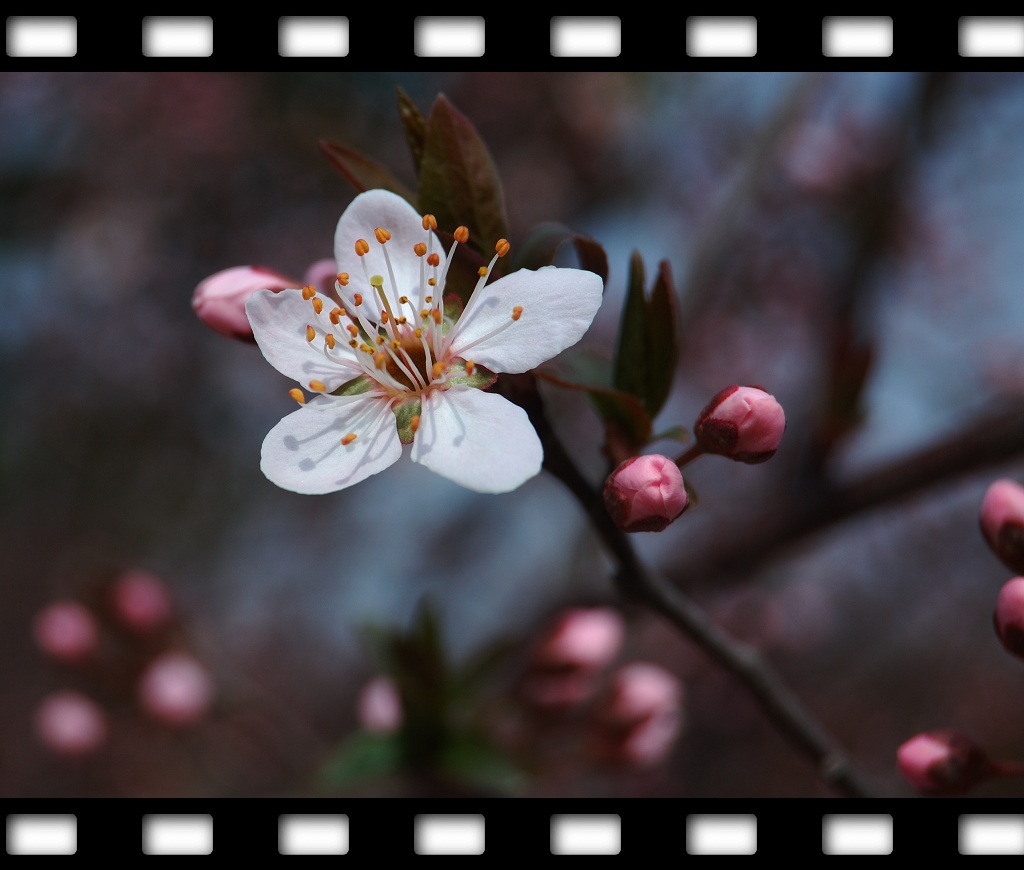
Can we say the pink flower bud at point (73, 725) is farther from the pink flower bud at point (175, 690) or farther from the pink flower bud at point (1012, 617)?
the pink flower bud at point (1012, 617)

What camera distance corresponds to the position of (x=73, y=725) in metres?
2.01

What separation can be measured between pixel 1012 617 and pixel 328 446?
0.83m

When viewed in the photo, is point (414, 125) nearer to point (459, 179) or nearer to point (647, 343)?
point (459, 179)

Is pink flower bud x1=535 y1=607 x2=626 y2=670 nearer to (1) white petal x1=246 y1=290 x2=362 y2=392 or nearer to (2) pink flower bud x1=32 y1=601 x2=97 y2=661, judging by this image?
(1) white petal x1=246 y1=290 x2=362 y2=392

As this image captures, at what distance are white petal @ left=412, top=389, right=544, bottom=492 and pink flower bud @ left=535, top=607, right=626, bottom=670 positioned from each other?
90cm

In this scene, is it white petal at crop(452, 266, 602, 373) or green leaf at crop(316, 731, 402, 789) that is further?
green leaf at crop(316, 731, 402, 789)

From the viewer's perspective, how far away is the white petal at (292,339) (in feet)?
3.04

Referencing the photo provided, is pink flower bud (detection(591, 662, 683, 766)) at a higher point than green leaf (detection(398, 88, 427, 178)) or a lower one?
lower

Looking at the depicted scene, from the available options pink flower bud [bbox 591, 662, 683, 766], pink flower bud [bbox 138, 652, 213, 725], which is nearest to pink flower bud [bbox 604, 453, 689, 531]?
pink flower bud [bbox 591, 662, 683, 766]

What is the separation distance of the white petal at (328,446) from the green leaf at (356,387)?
2 centimetres

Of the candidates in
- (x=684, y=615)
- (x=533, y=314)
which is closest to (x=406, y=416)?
(x=533, y=314)

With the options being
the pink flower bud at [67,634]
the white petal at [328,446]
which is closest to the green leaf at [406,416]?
the white petal at [328,446]

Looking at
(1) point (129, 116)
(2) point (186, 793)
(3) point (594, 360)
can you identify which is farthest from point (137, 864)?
(1) point (129, 116)

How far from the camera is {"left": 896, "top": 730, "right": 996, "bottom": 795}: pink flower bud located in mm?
1033
